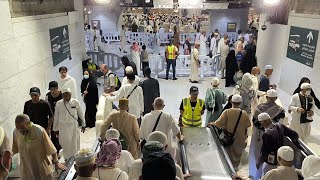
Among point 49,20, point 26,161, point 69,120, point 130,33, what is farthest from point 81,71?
point 130,33

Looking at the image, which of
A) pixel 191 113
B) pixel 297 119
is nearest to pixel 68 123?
pixel 191 113

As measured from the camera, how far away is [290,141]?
4.28m

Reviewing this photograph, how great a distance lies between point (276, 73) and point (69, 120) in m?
6.71

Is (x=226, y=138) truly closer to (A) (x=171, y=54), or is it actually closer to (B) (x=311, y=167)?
(B) (x=311, y=167)

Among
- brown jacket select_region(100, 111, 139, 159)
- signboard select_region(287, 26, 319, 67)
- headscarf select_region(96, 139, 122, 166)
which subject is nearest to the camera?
headscarf select_region(96, 139, 122, 166)

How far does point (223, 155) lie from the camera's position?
4535mm

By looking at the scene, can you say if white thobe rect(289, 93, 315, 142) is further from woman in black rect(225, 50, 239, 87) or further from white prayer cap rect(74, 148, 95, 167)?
woman in black rect(225, 50, 239, 87)

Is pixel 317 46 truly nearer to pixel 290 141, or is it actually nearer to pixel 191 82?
pixel 290 141

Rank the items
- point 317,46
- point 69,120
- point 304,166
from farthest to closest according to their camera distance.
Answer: point 317,46, point 69,120, point 304,166

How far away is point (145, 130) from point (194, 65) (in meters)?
7.14

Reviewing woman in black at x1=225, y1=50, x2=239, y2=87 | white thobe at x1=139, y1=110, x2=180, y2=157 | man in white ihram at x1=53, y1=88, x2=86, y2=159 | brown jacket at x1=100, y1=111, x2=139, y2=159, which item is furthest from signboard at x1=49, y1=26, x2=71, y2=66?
woman in black at x1=225, y1=50, x2=239, y2=87

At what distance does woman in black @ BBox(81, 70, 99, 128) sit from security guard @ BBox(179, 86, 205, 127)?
2529mm

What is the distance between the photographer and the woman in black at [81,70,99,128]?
6.89 m

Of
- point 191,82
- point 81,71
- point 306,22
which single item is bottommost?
point 191,82
